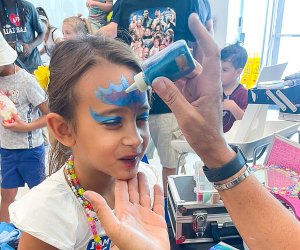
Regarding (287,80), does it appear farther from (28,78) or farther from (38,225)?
(28,78)

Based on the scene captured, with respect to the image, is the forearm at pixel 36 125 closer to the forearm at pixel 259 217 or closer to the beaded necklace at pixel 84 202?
the beaded necklace at pixel 84 202

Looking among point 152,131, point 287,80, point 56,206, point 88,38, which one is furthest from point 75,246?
point 152,131

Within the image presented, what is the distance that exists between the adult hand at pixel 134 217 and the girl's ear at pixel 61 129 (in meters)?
0.18

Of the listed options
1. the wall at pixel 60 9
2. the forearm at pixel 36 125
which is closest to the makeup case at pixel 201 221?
the forearm at pixel 36 125

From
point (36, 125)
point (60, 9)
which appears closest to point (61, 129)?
point (36, 125)

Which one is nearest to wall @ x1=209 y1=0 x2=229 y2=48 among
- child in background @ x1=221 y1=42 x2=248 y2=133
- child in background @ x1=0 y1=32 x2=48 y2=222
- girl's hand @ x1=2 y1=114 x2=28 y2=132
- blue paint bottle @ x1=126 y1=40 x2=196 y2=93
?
child in background @ x1=221 y1=42 x2=248 y2=133

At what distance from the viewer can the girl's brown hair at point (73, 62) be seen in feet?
2.54

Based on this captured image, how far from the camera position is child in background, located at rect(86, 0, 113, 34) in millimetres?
2279

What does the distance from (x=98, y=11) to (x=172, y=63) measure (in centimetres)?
192

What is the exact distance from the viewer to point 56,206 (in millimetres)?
794

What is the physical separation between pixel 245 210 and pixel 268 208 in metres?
0.05

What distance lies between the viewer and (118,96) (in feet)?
2.42

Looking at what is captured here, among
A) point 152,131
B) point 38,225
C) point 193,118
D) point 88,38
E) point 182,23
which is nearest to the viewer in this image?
point 193,118

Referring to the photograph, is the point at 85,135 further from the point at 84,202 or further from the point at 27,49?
the point at 27,49
